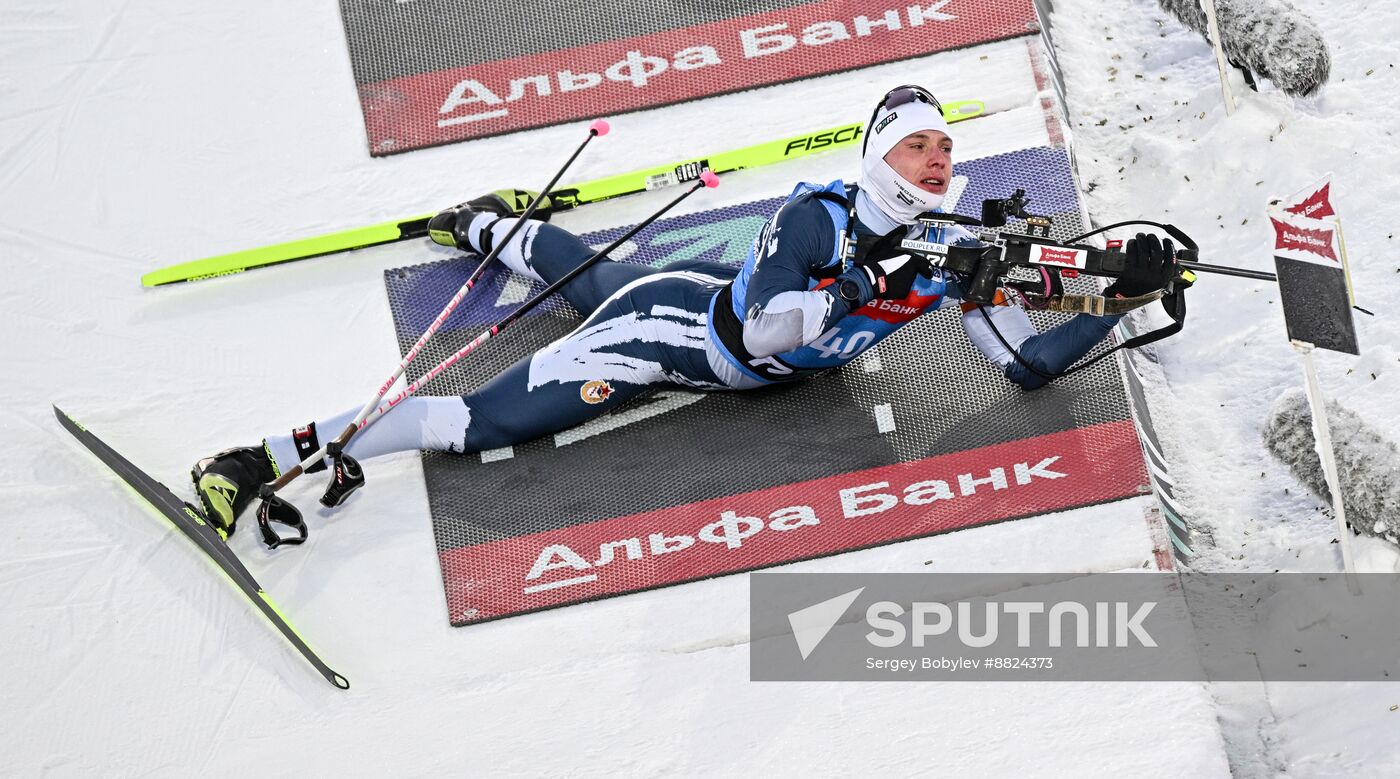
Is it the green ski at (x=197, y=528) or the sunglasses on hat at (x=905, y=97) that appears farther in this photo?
the green ski at (x=197, y=528)

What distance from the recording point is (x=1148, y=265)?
13.2ft

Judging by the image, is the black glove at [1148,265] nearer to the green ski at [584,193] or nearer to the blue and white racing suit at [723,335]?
the blue and white racing suit at [723,335]

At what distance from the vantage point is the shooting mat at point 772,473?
15.2 ft

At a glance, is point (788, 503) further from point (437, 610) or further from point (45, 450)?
point (45, 450)

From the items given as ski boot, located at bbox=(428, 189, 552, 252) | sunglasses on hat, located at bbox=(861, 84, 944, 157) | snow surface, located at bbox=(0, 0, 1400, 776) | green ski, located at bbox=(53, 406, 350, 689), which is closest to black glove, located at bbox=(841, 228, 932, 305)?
sunglasses on hat, located at bbox=(861, 84, 944, 157)

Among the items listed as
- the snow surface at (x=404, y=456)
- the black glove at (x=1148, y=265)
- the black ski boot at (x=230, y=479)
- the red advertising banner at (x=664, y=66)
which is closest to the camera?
the black glove at (x=1148, y=265)

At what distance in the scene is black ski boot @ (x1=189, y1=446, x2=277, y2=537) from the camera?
471cm

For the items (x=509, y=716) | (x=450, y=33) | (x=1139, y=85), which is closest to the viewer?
(x=509, y=716)

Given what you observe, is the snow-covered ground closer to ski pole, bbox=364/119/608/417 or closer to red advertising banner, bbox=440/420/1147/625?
red advertising banner, bbox=440/420/1147/625

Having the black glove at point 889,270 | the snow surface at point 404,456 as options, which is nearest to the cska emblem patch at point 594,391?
the snow surface at point 404,456

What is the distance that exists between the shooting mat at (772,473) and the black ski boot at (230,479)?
1.76 feet

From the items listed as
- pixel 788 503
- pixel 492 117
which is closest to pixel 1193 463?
pixel 788 503

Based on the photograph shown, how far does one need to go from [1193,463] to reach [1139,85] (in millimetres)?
1744

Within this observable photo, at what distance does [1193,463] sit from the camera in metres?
4.69
